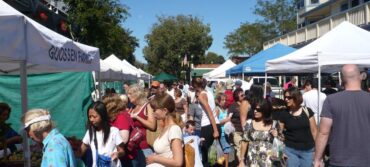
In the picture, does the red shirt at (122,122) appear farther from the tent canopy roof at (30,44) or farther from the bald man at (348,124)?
the bald man at (348,124)

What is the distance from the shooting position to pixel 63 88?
10.7m

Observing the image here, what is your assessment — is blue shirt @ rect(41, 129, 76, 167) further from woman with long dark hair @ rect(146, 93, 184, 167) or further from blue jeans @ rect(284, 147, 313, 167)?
blue jeans @ rect(284, 147, 313, 167)

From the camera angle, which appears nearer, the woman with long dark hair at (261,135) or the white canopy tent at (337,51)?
the woman with long dark hair at (261,135)

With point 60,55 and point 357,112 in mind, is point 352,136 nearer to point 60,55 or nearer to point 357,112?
point 357,112

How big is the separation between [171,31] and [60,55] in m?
49.6

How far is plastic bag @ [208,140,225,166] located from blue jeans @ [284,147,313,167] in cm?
174

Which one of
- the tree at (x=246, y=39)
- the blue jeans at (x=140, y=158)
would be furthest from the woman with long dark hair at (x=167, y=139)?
the tree at (x=246, y=39)

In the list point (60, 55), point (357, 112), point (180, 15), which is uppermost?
point (180, 15)

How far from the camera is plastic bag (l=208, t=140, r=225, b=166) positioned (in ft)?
26.6

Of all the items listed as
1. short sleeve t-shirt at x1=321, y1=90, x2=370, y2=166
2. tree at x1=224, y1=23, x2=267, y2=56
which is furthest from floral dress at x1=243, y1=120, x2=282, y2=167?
tree at x1=224, y1=23, x2=267, y2=56

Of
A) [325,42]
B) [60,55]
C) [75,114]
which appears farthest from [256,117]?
[75,114]

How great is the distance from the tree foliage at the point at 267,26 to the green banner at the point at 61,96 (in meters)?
55.4

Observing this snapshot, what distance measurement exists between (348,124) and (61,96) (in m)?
7.48

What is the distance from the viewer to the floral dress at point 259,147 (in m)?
5.72
